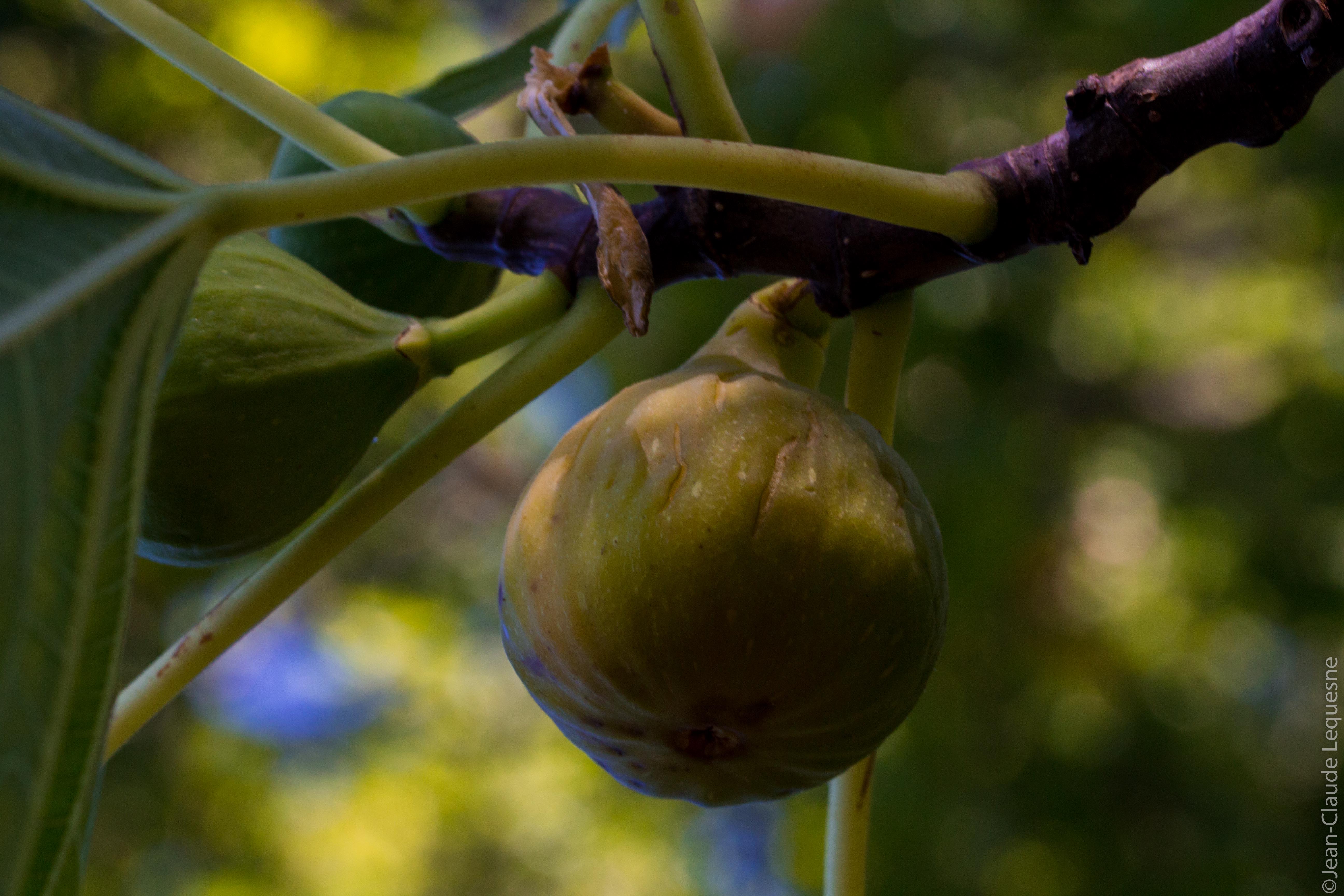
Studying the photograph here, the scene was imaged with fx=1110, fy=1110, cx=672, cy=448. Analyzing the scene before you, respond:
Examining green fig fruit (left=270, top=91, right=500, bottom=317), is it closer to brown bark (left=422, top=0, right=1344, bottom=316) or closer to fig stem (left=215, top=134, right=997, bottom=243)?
brown bark (left=422, top=0, right=1344, bottom=316)

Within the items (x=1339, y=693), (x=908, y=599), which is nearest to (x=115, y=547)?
(x=908, y=599)

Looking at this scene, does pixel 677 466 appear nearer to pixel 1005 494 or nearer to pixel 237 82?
pixel 237 82

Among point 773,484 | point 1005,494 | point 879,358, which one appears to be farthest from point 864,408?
point 1005,494

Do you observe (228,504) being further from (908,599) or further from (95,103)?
(95,103)

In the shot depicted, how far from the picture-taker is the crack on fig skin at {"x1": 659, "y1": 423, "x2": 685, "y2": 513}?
2.17ft

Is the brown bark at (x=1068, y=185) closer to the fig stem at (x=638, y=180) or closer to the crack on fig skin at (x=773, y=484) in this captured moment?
the fig stem at (x=638, y=180)

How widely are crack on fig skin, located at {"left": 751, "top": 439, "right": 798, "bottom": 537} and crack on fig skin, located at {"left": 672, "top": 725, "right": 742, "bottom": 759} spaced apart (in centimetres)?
14

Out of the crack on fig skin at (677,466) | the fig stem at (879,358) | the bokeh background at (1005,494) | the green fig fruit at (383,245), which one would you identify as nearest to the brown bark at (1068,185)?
the fig stem at (879,358)

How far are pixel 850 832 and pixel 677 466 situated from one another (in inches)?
14.1

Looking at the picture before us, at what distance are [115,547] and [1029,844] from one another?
254cm

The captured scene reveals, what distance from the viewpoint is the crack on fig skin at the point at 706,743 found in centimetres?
71

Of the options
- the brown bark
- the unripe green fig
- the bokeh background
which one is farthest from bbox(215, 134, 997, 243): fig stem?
the bokeh background

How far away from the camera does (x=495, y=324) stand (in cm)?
89

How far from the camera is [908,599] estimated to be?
2.22 feet
